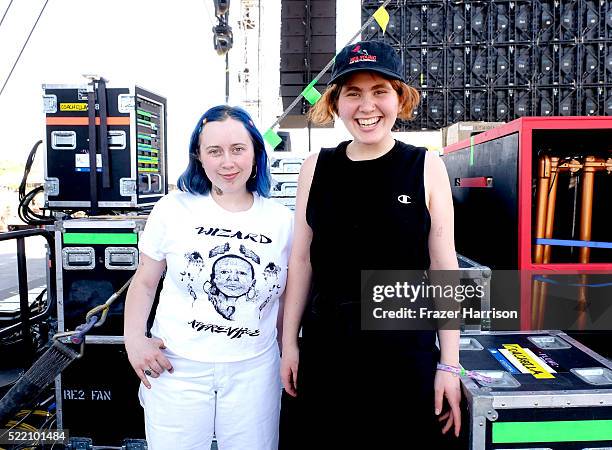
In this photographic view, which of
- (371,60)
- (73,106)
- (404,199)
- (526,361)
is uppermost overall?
(73,106)

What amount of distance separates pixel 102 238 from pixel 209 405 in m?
1.68

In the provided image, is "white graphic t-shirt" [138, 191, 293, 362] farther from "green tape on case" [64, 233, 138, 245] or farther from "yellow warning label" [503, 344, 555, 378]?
"green tape on case" [64, 233, 138, 245]

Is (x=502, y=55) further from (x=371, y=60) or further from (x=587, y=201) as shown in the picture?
(x=371, y=60)

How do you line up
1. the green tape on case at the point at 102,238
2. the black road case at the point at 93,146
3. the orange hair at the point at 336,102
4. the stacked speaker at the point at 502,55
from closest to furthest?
the orange hair at the point at 336,102
the green tape on case at the point at 102,238
the black road case at the point at 93,146
the stacked speaker at the point at 502,55

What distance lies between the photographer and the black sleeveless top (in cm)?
158

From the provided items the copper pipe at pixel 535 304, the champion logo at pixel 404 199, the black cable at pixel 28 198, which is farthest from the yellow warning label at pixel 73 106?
the copper pipe at pixel 535 304

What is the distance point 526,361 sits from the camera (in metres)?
2.01

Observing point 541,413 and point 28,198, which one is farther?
point 28,198

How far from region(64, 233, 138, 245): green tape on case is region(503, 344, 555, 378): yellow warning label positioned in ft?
7.20

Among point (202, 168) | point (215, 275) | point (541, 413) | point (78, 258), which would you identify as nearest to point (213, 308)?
point (215, 275)

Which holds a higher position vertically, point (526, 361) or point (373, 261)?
point (373, 261)

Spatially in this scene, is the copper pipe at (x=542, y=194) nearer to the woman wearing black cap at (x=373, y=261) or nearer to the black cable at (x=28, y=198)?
the woman wearing black cap at (x=373, y=261)

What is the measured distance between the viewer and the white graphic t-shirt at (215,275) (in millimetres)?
1734

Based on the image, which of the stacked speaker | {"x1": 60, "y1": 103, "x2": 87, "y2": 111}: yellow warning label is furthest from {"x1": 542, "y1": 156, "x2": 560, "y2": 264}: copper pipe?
the stacked speaker
